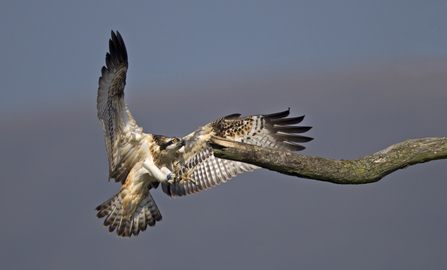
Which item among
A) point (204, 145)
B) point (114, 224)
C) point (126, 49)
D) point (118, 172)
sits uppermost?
point (126, 49)

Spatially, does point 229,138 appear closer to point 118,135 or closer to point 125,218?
point 118,135

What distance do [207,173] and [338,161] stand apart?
2846mm

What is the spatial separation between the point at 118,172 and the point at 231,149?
2.52 metres

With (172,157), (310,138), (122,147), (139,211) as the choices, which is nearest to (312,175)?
(310,138)

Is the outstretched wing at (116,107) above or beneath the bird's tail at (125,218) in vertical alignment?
above

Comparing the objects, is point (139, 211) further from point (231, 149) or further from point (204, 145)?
point (231, 149)

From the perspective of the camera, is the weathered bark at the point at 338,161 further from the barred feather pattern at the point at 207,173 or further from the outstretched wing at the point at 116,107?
the barred feather pattern at the point at 207,173

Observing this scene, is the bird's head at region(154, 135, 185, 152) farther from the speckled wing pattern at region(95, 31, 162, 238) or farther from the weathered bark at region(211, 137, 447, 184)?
the weathered bark at region(211, 137, 447, 184)

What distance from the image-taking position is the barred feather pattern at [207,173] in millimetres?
6383

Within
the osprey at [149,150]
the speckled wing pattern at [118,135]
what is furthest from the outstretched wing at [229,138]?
the speckled wing pattern at [118,135]

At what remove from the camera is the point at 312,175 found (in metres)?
4.14

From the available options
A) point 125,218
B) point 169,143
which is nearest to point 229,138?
point 169,143

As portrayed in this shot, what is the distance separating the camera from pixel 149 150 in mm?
5613

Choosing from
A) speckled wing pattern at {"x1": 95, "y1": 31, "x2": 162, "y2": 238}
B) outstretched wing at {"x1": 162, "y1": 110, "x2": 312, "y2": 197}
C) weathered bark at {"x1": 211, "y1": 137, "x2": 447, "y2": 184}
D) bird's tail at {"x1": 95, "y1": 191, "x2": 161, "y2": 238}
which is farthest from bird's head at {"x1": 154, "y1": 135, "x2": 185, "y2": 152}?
weathered bark at {"x1": 211, "y1": 137, "x2": 447, "y2": 184}
